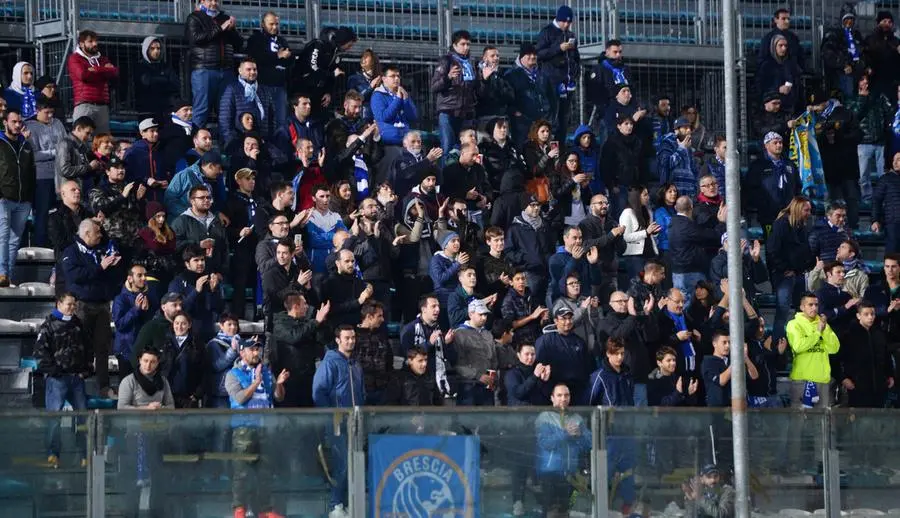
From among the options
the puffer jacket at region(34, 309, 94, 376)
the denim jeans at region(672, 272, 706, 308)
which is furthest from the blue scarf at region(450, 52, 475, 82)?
the puffer jacket at region(34, 309, 94, 376)

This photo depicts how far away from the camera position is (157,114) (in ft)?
77.7

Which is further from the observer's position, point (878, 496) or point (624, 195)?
point (624, 195)

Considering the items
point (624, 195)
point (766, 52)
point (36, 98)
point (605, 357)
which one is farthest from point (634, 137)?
point (36, 98)

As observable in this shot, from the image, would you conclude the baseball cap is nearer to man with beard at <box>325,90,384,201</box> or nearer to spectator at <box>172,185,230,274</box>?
spectator at <box>172,185,230,274</box>

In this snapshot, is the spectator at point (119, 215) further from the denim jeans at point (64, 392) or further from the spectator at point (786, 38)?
the spectator at point (786, 38)

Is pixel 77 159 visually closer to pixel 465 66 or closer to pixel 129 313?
pixel 129 313

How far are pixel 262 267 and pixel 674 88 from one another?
10.0 m

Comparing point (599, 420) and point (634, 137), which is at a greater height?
point (634, 137)

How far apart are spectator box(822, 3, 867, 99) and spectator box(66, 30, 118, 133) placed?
34.9 ft

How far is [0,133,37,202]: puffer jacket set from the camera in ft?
69.8

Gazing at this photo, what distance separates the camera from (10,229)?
842 inches

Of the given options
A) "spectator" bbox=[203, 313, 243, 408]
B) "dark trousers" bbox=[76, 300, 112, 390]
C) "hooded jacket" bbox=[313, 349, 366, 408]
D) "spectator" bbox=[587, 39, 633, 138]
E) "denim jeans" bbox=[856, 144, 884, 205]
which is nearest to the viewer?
"hooded jacket" bbox=[313, 349, 366, 408]

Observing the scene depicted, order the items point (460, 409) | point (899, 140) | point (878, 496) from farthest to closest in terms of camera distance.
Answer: point (899, 140)
point (878, 496)
point (460, 409)

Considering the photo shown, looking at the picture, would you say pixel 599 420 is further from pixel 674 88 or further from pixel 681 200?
pixel 674 88
